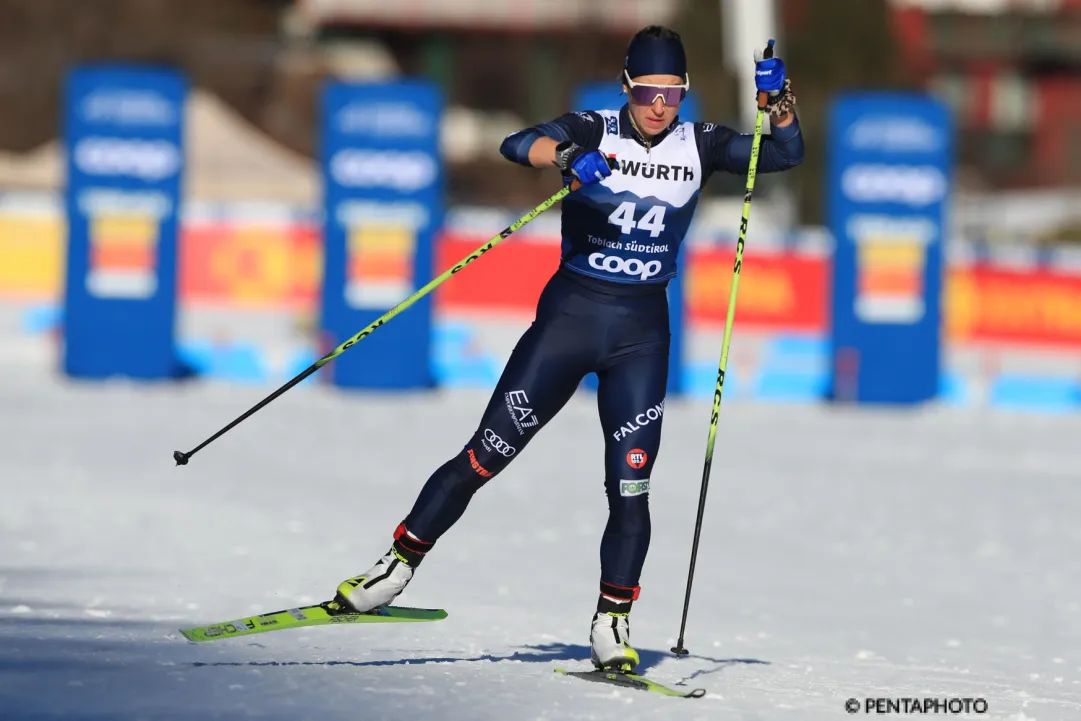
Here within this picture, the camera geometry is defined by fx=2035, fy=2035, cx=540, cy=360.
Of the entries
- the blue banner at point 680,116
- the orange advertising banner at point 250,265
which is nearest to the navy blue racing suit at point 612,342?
the blue banner at point 680,116

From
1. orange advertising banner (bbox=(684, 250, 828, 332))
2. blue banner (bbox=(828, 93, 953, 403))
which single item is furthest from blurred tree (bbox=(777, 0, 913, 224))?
blue banner (bbox=(828, 93, 953, 403))

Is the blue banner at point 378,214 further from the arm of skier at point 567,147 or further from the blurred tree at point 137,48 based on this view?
the blurred tree at point 137,48

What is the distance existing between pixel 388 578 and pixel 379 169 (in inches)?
362

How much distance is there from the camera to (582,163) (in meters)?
5.96

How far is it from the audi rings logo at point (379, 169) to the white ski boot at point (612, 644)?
9.36 m

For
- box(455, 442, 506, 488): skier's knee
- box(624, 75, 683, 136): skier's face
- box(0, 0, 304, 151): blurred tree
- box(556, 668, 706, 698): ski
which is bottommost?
box(556, 668, 706, 698): ski

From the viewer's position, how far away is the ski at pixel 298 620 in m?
6.27

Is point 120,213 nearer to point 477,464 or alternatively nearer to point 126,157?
point 126,157

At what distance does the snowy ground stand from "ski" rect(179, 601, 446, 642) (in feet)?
0.23

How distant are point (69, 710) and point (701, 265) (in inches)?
695

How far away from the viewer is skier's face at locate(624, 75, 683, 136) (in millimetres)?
6164

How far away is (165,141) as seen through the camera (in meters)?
15.3

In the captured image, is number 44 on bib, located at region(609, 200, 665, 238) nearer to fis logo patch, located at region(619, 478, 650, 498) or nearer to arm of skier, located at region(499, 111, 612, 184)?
arm of skier, located at region(499, 111, 612, 184)

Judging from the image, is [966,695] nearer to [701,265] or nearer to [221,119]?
[701,265]
